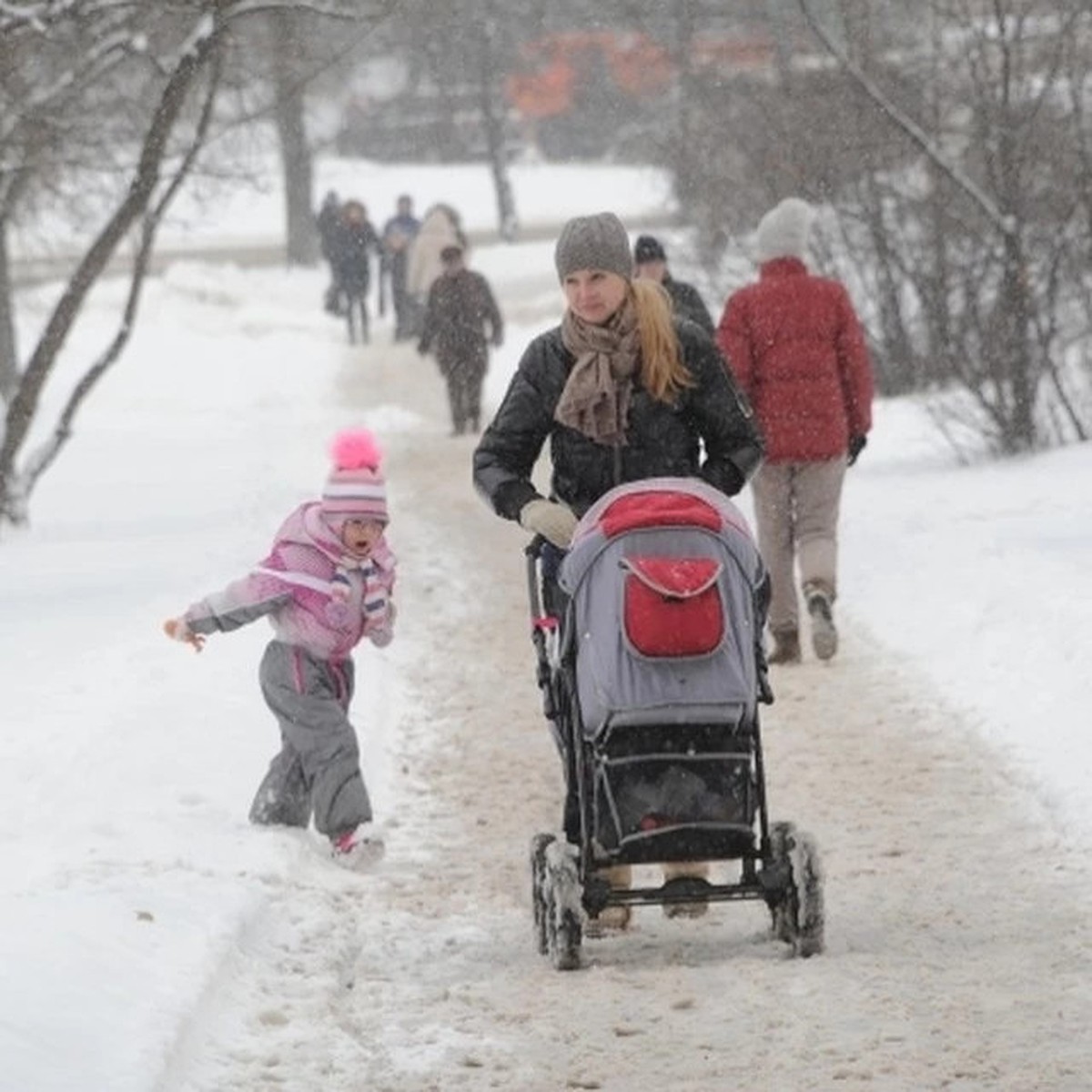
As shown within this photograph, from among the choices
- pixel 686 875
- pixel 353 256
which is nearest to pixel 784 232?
pixel 686 875

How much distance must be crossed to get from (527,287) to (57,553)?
27623mm

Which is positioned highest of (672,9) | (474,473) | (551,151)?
(474,473)

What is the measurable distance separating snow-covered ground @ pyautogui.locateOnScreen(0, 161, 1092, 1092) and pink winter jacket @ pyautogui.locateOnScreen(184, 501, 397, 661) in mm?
625

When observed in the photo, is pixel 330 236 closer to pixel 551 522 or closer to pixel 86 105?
pixel 86 105

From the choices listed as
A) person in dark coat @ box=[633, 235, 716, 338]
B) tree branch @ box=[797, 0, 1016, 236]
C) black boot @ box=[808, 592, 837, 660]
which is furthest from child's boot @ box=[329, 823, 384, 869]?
tree branch @ box=[797, 0, 1016, 236]

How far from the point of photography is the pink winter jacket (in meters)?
8.27

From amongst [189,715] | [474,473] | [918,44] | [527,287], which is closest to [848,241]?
[918,44]

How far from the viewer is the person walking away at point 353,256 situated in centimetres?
3731

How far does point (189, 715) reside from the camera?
10.3 m

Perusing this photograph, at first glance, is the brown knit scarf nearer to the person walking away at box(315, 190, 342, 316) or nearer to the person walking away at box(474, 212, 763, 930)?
the person walking away at box(474, 212, 763, 930)

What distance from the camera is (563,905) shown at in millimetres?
6895

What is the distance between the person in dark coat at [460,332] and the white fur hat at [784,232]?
12848 millimetres

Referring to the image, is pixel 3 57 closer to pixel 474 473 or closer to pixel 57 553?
pixel 57 553

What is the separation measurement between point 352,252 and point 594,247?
30.1m
